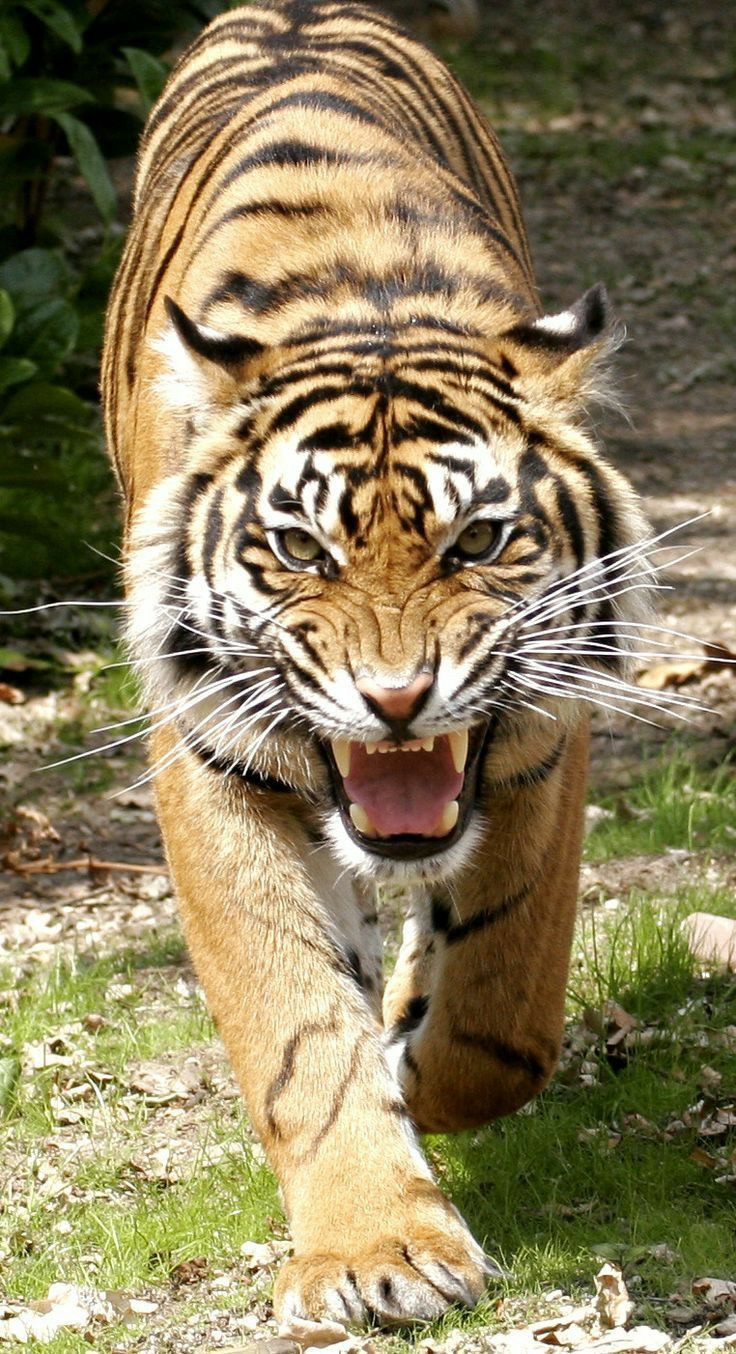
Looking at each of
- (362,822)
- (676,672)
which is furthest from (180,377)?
(676,672)

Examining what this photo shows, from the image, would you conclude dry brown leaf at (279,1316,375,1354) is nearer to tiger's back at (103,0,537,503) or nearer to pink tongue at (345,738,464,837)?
pink tongue at (345,738,464,837)

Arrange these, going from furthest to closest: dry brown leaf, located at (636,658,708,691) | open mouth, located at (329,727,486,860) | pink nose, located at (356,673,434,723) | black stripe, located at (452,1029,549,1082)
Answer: dry brown leaf, located at (636,658,708,691) < black stripe, located at (452,1029,549,1082) < open mouth, located at (329,727,486,860) < pink nose, located at (356,673,434,723)

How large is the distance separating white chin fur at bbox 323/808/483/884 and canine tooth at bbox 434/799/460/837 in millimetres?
30

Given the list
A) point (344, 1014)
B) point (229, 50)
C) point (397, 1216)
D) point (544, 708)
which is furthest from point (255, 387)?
point (229, 50)

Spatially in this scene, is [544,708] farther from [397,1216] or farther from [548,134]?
[548,134]

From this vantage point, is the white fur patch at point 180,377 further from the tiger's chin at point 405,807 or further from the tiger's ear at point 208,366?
the tiger's chin at point 405,807

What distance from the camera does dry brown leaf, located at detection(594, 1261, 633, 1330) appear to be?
2.55 meters

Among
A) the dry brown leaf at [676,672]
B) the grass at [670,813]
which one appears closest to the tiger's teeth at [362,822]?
the grass at [670,813]

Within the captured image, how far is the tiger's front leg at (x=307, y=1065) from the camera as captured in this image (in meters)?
2.56

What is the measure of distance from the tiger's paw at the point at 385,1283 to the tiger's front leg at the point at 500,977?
503mm

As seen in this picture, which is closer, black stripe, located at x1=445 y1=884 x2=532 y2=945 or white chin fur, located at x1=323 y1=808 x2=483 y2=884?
white chin fur, located at x1=323 y1=808 x2=483 y2=884

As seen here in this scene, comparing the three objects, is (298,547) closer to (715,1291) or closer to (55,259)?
(715,1291)

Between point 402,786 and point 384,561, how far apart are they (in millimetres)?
345

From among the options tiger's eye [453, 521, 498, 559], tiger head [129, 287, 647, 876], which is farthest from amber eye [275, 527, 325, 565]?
tiger's eye [453, 521, 498, 559]
